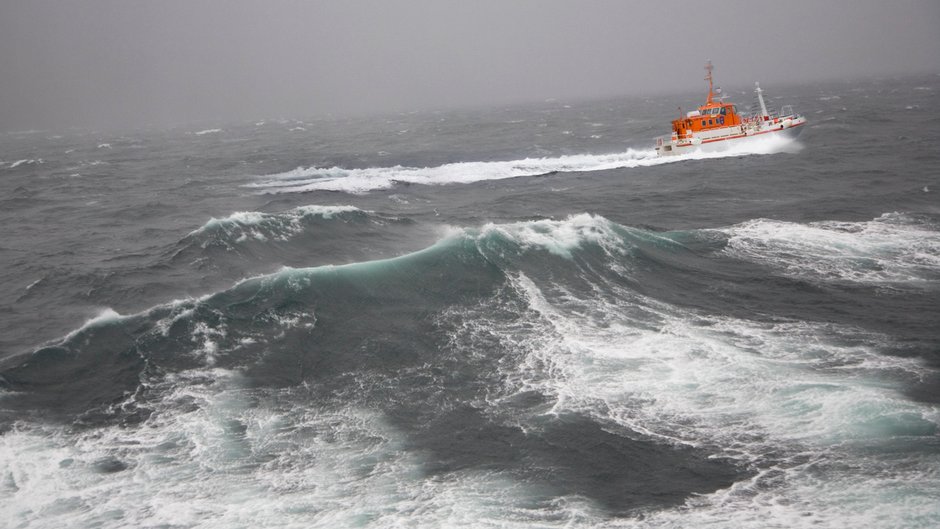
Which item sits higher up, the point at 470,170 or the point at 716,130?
the point at 716,130

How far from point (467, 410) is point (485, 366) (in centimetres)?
247

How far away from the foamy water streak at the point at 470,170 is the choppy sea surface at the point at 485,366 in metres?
13.5

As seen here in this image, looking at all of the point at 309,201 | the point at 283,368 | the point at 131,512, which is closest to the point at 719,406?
the point at 283,368

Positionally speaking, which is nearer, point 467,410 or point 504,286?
point 467,410

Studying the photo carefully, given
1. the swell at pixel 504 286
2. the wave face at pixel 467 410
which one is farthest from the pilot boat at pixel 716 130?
the wave face at pixel 467 410

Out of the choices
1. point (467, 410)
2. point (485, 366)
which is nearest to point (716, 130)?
point (485, 366)

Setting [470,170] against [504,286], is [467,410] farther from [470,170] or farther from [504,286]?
[470,170]

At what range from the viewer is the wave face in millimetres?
14039

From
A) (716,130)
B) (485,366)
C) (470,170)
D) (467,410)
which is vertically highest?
(716,130)

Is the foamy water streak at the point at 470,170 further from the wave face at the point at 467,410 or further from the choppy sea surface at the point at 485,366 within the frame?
the wave face at the point at 467,410

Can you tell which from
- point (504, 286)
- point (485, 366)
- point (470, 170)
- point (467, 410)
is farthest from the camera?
point (470, 170)

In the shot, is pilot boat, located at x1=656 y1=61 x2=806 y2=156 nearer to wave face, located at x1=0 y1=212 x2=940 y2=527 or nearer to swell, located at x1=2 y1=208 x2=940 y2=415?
swell, located at x1=2 y1=208 x2=940 y2=415

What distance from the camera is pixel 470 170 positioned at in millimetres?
59406

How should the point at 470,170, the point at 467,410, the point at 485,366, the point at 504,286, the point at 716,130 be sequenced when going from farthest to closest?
the point at 716,130 < the point at 470,170 < the point at 504,286 < the point at 485,366 < the point at 467,410
